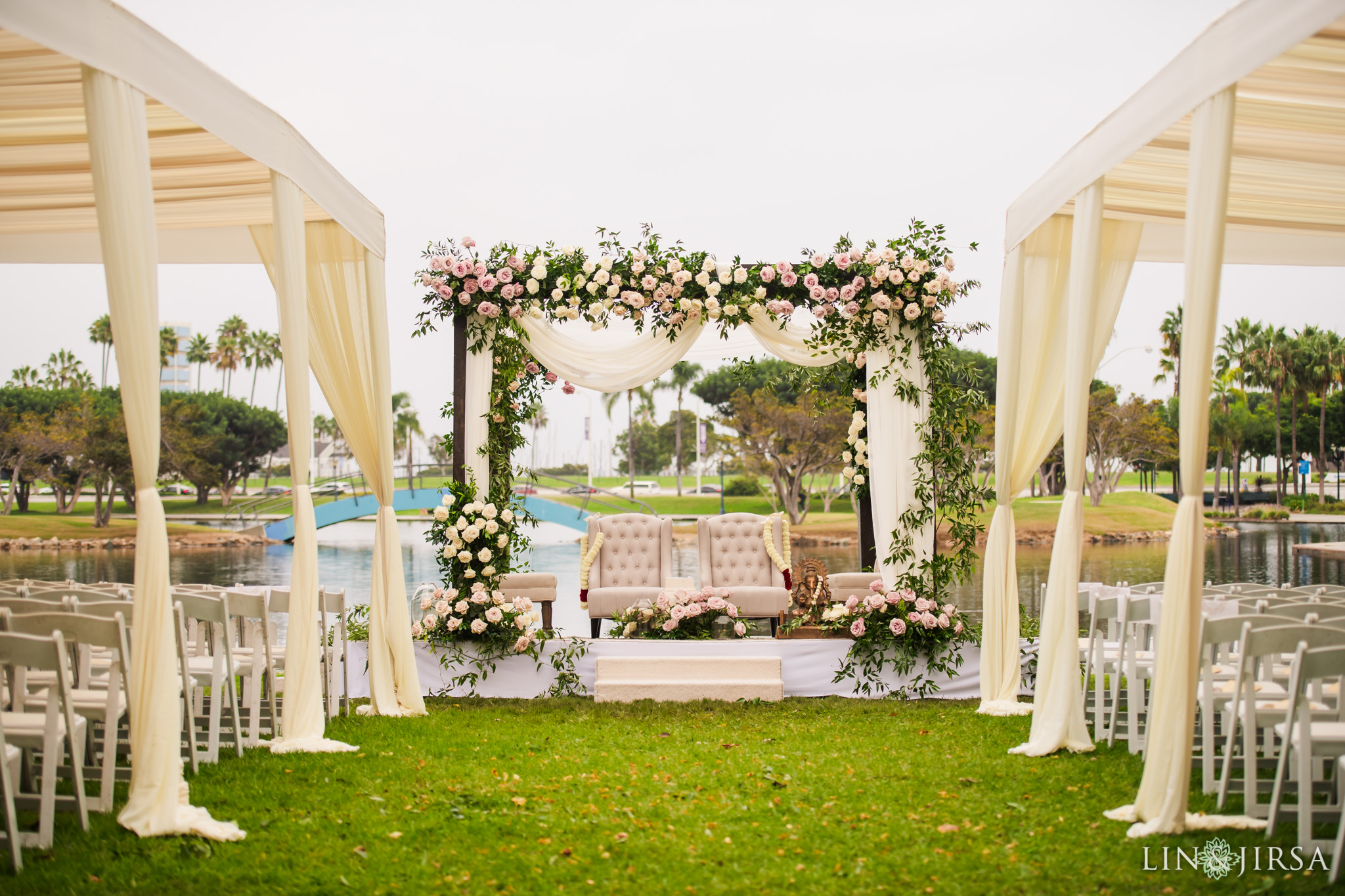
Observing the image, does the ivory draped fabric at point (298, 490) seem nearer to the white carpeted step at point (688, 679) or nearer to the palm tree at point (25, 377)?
the white carpeted step at point (688, 679)

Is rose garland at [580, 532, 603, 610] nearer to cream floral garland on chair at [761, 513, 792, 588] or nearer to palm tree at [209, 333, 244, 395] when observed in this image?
cream floral garland on chair at [761, 513, 792, 588]

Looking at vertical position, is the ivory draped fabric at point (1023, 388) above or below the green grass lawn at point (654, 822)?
above

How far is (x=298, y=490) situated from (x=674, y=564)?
13.3m

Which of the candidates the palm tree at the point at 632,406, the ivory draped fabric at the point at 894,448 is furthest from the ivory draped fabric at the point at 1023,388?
the palm tree at the point at 632,406

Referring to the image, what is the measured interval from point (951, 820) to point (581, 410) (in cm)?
2423

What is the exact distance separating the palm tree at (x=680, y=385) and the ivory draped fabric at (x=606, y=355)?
69.7ft

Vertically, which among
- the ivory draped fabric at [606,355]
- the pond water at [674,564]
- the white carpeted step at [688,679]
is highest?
the ivory draped fabric at [606,355]

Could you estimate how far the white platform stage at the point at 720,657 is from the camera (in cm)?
727

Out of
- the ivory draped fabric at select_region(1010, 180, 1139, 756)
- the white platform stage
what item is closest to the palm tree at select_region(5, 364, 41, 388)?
the white platform stage

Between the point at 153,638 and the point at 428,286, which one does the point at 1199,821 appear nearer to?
the point at 153,638

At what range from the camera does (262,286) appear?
41.6 meters

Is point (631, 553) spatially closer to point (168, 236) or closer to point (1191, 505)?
point (168, 236)

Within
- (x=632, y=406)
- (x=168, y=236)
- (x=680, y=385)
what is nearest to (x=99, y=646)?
(x=168, y=236)

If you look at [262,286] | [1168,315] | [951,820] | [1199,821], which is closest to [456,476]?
[951,820]
